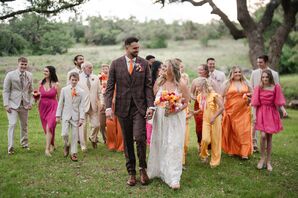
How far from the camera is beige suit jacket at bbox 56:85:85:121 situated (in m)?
10.1

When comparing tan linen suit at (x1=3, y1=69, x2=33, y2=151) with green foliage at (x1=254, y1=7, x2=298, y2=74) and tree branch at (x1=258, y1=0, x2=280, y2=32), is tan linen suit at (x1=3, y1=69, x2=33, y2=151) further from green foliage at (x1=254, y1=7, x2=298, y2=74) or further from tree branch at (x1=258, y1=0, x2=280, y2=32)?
green foliage at (x1=254, y1=7, x2=298, y2=74)

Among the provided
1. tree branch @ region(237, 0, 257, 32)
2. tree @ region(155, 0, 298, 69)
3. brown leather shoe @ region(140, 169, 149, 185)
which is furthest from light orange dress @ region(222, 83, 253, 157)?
tree branch @ region(237, 0, 257, 32)

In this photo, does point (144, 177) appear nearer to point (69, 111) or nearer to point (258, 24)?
point (69, 111)

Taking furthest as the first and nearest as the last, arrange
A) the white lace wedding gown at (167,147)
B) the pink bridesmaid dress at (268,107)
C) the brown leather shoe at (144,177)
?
the pink bridesmaid dress at (268,107) → the brown leather shoe at (144,177) → the white lace wedding gown at (167,147)

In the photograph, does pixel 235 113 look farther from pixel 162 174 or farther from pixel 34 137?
pixel 34 137

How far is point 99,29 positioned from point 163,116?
36037 mm

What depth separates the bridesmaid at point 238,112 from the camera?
10.3 metres

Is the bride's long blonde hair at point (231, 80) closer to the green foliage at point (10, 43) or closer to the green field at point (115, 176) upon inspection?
the green field at point (115, 176)

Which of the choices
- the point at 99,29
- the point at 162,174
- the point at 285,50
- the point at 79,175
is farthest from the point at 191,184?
the point at 285,50

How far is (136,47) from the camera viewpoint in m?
7.91

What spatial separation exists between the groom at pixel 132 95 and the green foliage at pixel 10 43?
18.2 metres

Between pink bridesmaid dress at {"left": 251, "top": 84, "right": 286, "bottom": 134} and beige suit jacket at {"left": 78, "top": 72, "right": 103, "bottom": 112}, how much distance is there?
434 cm

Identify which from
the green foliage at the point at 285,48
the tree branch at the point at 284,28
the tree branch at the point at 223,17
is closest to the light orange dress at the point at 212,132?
the tree branch at the point at 223,17

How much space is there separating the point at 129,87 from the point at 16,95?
4.24 metres
